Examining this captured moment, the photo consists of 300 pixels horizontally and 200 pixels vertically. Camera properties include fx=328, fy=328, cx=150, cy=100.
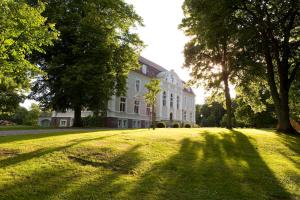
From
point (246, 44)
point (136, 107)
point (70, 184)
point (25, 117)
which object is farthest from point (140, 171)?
point (25, 117)

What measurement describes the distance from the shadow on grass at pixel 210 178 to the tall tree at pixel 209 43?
422 inches

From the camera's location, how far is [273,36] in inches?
1036

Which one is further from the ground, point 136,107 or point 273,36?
point 273,36

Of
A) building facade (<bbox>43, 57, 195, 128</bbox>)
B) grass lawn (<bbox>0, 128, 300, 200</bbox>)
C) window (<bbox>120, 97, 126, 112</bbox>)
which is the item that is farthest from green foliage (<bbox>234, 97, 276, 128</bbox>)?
grass lawn (<bbox>0, 128, 300, 200</bbox>)


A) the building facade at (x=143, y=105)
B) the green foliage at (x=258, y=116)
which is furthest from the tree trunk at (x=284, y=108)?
the green foliage at (x=258, y=116)

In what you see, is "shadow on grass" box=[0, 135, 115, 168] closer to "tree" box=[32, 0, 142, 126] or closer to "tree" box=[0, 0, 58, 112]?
"tree" box=[0, 0, 58, 112]

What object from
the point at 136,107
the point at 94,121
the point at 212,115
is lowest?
the point at 94,121

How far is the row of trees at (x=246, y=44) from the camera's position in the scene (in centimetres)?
2339

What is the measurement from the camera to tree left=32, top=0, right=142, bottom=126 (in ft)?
107

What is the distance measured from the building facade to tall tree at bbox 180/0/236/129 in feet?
37.6

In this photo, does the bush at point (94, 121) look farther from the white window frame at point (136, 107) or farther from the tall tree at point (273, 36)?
the tall tree at point (273, 36)

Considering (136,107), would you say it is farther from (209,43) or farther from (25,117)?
(209,43)

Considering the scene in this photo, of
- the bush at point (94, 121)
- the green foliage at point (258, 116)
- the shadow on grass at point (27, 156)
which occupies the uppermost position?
the green foliage at point (258, 116)

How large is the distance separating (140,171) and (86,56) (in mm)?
24489
